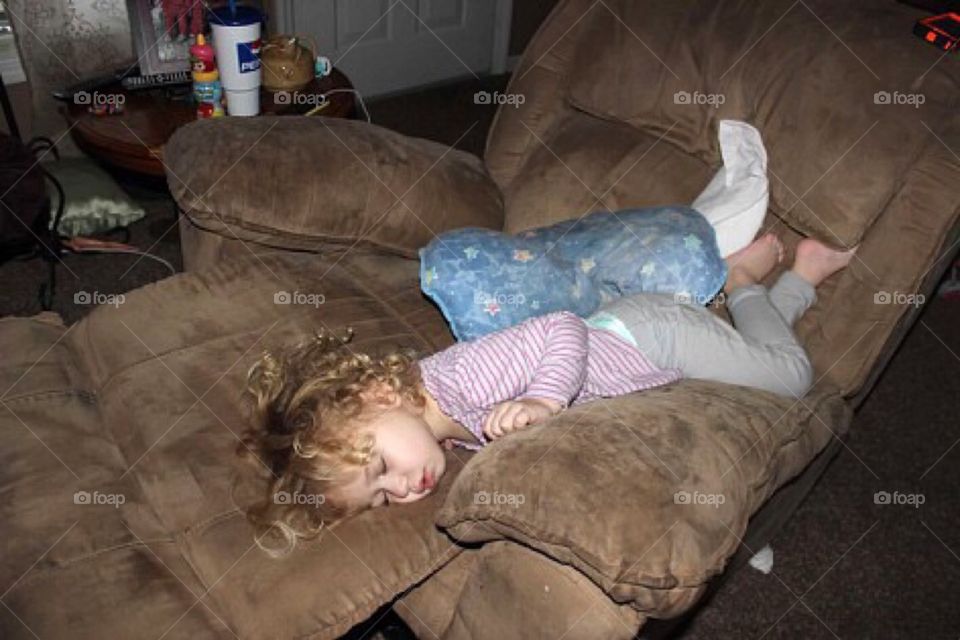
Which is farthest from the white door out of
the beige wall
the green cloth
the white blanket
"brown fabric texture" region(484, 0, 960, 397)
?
the white blanket

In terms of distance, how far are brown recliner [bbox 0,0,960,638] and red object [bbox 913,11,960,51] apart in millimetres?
15

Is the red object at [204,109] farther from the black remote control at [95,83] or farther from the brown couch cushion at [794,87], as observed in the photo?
the brown couch cushion at [794,87]

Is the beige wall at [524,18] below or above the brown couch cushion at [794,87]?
below

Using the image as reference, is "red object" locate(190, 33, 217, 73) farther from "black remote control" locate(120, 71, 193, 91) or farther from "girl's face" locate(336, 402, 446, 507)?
"girl's face" locate(336, 402, 446, 507)

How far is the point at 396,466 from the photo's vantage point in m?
1.23

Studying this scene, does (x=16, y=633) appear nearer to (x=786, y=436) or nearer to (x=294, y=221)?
(x=294, y=221)

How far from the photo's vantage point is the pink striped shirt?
1296mm

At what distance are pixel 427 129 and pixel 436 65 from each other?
49 centimetres

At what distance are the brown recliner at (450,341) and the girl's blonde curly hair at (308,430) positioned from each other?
3 cm

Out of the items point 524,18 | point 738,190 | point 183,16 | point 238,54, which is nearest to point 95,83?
point 183,16

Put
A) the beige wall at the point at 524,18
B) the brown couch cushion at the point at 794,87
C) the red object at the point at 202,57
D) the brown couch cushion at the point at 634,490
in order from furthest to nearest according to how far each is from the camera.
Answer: the beige wall at the point at 524,18 < the red object at the point at 202,57 < the brown couch cushion at the point at 794,87 < the brown couch cushion at the point at 634,490

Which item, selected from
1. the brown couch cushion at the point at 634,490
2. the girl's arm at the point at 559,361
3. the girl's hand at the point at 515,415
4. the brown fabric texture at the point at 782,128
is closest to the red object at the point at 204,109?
the brown fabric texture at the point at 782,128

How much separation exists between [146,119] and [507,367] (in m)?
1.13

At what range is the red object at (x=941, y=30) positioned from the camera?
1.33 meters
